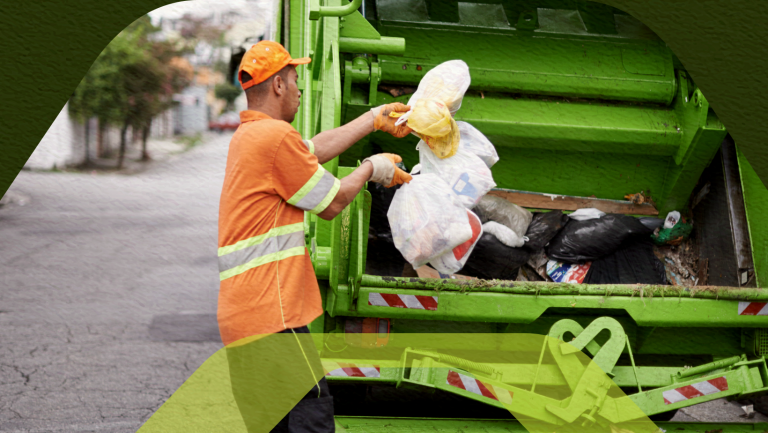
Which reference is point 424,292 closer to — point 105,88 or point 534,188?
point 534,188

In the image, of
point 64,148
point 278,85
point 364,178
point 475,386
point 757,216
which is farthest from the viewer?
point 64,148

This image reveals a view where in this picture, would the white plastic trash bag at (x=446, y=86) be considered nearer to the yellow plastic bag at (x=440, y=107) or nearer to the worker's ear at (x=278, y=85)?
the yellow plastic bag at (x=440, y=107)

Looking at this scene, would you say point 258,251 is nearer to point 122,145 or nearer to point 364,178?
point 364,178

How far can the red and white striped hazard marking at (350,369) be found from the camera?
2838mm

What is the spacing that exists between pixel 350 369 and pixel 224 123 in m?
24.1

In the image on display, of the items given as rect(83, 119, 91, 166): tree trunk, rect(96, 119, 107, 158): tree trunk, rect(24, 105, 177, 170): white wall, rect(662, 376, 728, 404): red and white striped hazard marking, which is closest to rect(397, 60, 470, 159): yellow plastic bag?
rect(662, 376, 728, 404): red and white striped hazard marking

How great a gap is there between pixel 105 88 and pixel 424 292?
18.8 m

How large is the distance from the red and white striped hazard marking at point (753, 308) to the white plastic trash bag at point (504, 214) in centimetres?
105

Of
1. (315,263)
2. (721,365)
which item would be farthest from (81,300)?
(721,365)

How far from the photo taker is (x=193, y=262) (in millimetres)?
8273

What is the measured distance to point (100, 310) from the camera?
5.96 meters

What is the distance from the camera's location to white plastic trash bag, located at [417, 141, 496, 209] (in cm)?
281

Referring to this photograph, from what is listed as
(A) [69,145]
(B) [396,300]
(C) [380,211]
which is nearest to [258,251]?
(B) [396,300]

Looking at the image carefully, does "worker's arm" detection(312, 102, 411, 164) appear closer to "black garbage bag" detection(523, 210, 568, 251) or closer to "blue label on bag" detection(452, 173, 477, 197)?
"blue label on bag" detection(452, 173, 477, 197)
